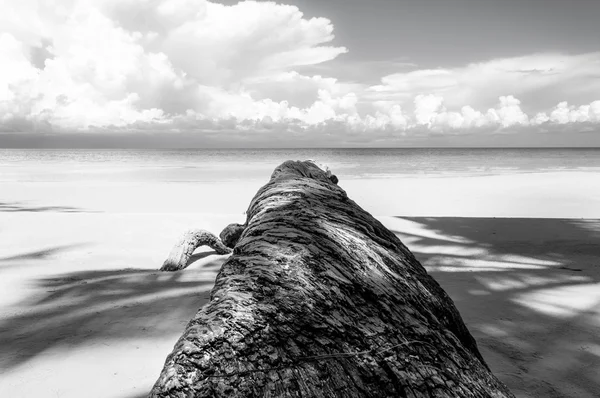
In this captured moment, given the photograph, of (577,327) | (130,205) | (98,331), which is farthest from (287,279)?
(130,205)

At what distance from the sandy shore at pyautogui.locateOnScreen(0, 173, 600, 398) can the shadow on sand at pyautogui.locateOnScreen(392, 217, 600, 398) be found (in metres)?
0.01

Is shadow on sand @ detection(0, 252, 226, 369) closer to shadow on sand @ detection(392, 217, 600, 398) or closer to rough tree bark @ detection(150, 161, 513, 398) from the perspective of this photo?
rough tree bark @ detection(150, 161, 513, 398)

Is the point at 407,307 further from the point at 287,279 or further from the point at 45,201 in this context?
the point at 45,201

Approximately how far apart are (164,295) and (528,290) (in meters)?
3.17

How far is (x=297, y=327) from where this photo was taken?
933 mm

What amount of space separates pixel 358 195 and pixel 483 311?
10027 millimetres

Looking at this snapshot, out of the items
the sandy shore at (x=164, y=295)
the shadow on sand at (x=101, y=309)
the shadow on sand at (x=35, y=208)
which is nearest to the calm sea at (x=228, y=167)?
the shadow on sand at (x=35, y=208)

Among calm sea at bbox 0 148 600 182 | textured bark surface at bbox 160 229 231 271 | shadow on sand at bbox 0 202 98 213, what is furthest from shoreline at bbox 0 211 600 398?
calm sea at bbox 0 148 600 182

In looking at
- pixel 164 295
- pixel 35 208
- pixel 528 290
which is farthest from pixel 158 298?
pixel 35 208

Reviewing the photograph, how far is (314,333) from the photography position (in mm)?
938

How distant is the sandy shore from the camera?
2.30 metres

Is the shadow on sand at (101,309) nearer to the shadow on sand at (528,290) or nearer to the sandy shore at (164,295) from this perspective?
the sandy shore at (164,295)

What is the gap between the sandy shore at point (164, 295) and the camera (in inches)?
90.5

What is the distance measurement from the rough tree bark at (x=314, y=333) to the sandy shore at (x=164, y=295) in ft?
4.43
